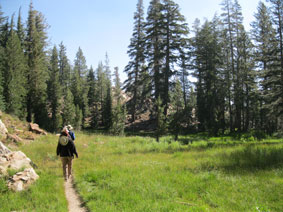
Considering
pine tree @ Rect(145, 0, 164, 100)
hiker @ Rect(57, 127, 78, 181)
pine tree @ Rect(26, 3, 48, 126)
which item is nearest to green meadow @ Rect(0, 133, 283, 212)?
hiker @ Rect(57, 127, 78, 181)

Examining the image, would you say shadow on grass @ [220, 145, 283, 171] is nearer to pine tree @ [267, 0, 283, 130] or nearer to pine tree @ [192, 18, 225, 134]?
pine tree @ [267, 0, 283, 130]

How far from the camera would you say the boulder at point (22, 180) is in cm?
589

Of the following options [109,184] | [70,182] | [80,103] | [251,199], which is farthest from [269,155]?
[80,103]

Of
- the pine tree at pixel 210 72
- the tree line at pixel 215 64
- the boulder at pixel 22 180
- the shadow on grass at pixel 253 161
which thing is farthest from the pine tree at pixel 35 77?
the shadow on grass at pixel 253 161

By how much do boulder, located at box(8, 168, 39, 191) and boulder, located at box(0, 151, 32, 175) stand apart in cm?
52

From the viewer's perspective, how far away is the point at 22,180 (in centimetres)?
619

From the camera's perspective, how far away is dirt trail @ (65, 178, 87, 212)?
486 centimetres

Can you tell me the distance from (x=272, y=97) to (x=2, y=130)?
25.6 m

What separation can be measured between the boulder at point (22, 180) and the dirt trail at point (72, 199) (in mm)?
1227

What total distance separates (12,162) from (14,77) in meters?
24.8

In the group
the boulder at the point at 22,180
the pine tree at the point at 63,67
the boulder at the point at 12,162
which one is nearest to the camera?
the boulder at the point at 22,180

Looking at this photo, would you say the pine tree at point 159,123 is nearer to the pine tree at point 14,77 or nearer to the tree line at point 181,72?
the tree line at point 181,72

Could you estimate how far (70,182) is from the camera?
721cm

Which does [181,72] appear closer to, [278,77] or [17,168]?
[278,77]
